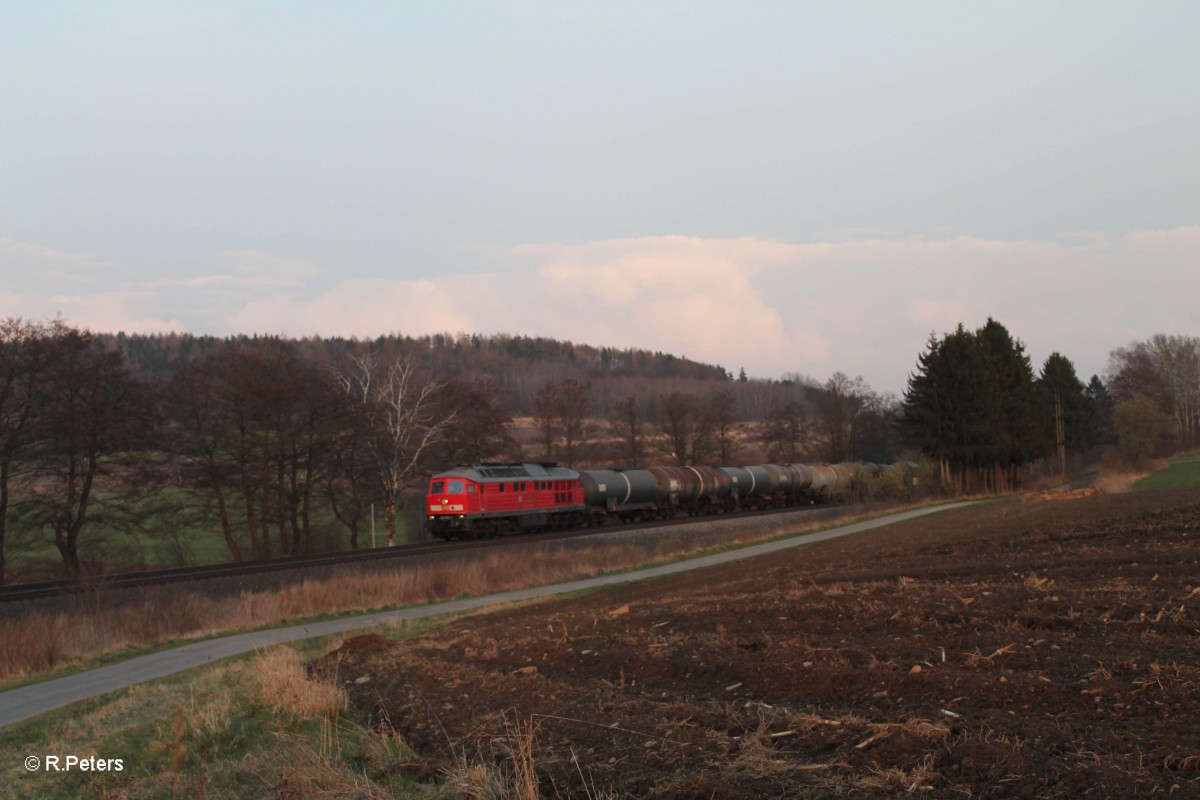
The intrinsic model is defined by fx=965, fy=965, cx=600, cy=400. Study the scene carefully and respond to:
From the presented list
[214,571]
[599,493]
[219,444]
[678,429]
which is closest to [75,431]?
[219,444]

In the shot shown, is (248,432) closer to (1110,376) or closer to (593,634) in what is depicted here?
(593,634)

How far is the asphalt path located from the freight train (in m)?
13.8

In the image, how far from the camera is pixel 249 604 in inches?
919

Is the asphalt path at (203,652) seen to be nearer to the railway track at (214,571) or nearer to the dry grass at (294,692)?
the dry grass at (294,692)

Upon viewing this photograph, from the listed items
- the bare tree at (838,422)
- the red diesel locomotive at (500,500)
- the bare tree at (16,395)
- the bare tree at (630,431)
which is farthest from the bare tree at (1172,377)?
the bare tree at (16,395)

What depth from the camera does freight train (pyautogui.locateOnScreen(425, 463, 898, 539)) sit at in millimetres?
42719

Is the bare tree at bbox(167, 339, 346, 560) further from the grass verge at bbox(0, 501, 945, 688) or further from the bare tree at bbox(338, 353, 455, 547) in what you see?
the grass verge at bbox(0, 501, 945, 688)

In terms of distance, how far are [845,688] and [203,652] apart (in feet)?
48.5

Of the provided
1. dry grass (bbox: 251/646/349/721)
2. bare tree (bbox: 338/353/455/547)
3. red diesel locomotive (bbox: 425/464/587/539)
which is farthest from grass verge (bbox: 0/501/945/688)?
bare tree (bbox: 338/353/455/547)

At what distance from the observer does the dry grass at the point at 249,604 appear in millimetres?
19344

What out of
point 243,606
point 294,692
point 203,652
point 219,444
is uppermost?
point 219,444

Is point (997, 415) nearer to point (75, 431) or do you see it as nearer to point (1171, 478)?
point (1171, 478)

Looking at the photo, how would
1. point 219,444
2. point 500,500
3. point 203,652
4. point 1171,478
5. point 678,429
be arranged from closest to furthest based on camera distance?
point 203,652 < point 500,500 < point 219,444 < point 1171,478 < point 678,429

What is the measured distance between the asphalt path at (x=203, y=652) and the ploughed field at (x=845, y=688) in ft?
15.8
